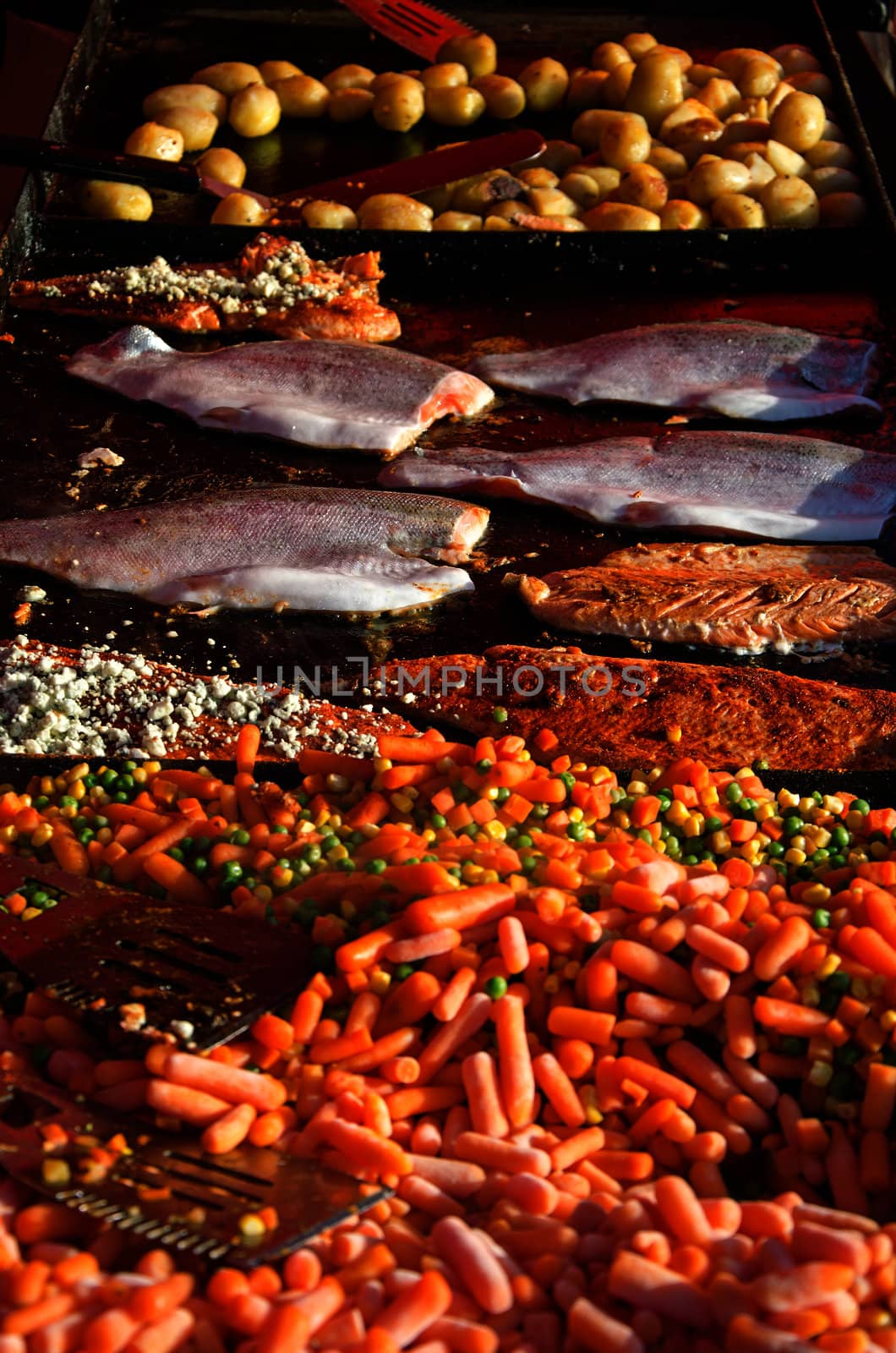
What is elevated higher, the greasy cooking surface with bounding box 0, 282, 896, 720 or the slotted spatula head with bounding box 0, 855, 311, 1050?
the greasy cooking surface with bounding box 0, 282, 896, 720

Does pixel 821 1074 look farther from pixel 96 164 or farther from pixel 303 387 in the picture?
pixel 96 164

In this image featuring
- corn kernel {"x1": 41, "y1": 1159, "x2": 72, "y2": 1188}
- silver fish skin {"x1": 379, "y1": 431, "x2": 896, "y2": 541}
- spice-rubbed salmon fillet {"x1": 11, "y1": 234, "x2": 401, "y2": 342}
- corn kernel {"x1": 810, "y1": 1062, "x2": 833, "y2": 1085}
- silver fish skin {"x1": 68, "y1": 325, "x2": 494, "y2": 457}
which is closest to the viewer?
corn kernel {"x1": 41, "y1": 1159, "x2": 72, "y2": 1188}

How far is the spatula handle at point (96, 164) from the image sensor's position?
5199 mm

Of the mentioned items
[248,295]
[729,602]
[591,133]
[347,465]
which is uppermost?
[591,133]

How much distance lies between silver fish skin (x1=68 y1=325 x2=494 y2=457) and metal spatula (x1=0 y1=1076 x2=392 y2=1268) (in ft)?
8.93

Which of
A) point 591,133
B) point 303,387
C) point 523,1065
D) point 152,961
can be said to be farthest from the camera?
point 591,133

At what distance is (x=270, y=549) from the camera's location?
12.6ft

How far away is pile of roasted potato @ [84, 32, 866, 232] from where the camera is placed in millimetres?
5359

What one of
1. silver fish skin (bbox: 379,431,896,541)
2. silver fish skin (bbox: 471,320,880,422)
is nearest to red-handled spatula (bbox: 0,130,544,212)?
silver fish skin (bbox: 471,320,880,422)

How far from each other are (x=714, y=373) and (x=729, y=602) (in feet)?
4.24

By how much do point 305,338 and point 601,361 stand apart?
103cm

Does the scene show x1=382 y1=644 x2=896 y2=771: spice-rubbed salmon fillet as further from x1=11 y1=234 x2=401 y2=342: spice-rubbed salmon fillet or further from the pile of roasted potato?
the pile of roasted potato

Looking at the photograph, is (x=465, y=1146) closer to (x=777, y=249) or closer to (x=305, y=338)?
(x=305, y=338)

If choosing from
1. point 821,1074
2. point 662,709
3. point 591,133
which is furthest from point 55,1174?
point 591,133
